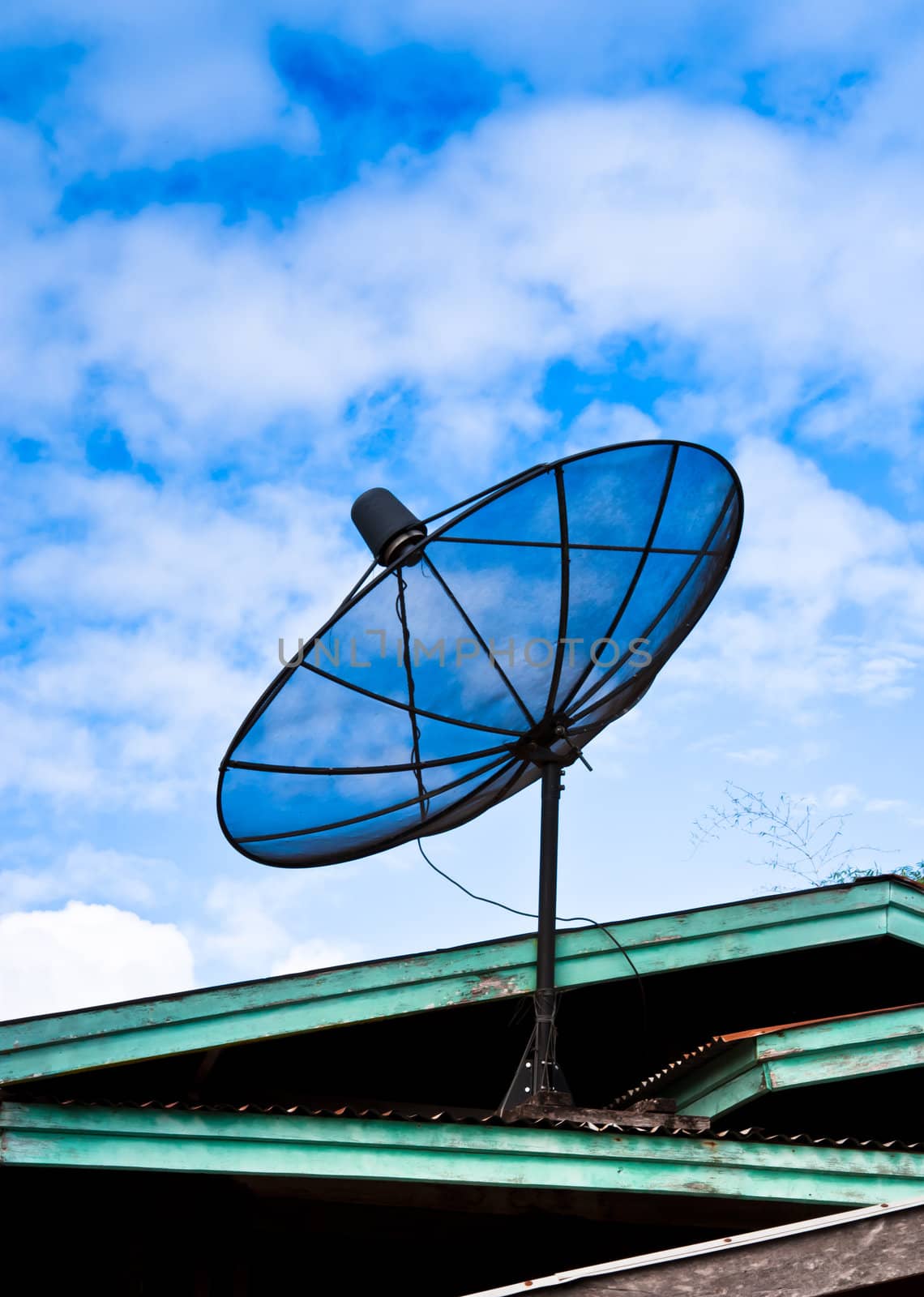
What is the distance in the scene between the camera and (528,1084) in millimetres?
6156

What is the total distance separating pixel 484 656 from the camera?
696cm

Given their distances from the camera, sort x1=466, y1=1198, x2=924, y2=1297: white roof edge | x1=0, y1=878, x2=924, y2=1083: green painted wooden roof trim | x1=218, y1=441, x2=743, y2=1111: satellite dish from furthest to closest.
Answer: x1=218, y1=441, x2=743, y2=1111: satellite dish < x1=0, y1=878, x2=924, y2=1083: green painted wooden roof trim < x1=466, y1=1198, x2=924, y2=1297: white roof edge

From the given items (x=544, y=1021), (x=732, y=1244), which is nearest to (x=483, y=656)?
(x=544, y=1021)

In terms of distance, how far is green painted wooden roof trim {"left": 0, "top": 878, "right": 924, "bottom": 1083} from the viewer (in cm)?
589

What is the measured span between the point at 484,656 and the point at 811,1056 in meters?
2.44

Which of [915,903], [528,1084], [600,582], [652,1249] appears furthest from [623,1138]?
[600,582]

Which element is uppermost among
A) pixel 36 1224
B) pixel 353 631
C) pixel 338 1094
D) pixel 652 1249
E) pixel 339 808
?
pixel 353 631

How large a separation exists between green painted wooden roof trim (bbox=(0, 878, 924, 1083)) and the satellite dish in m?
0.29

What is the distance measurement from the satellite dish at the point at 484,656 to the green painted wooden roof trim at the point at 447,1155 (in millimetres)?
959

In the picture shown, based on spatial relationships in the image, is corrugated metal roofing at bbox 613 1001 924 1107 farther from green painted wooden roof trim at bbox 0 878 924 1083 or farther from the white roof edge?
the white roof edge

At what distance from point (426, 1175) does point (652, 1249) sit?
1.56 metres

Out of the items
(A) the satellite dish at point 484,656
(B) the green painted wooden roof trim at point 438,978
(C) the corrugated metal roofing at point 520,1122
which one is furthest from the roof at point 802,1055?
(A) the satellite dish at point 484,656

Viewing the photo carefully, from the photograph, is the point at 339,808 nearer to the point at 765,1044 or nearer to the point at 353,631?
the point at 353,631

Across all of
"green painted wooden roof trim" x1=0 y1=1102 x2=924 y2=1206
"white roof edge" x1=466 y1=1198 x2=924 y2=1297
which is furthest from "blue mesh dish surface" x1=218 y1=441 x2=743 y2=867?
"white roof edge" x1=466 y1=1198 x2=924 y2=1297
